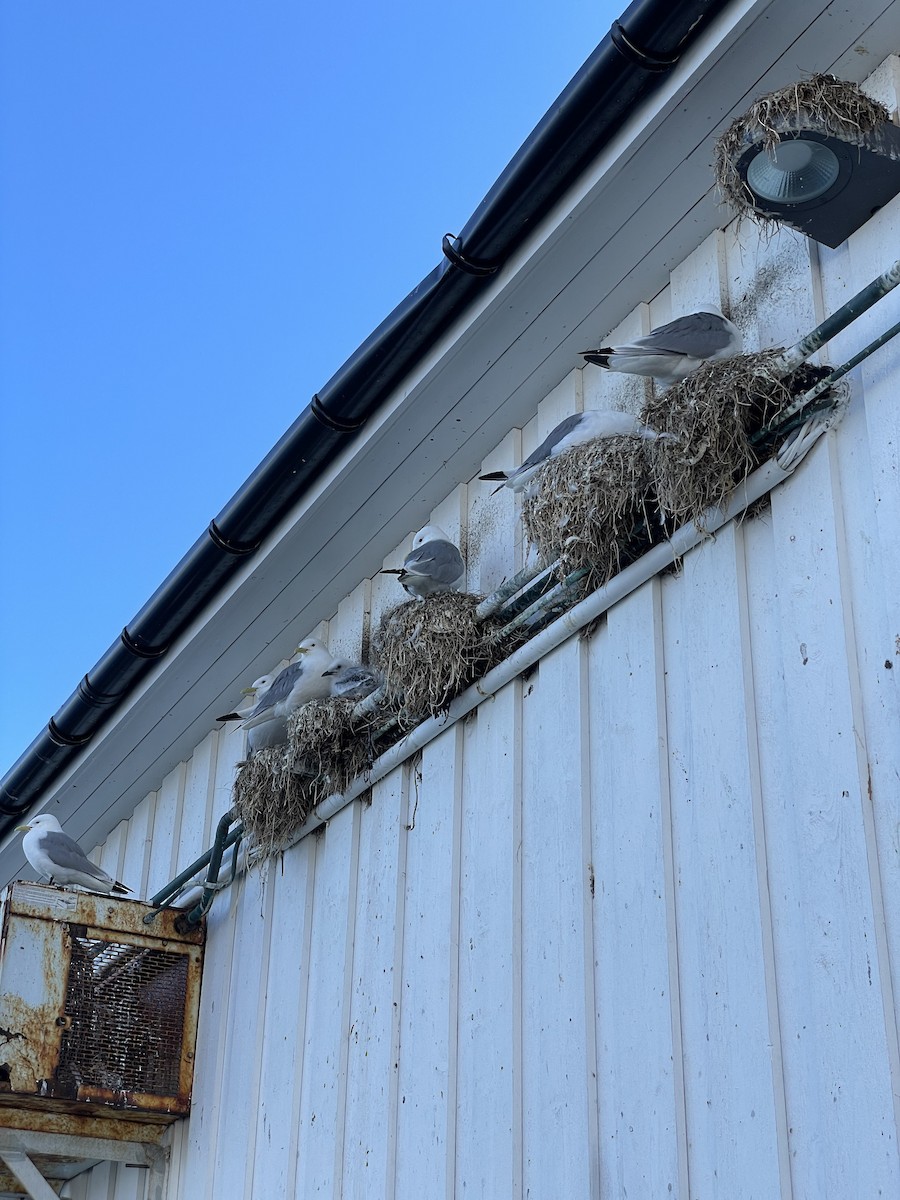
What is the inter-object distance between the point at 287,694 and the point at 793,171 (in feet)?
8.99

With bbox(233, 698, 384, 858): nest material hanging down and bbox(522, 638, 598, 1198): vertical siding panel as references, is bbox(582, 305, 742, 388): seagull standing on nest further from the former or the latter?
bbox(233, 698, 384, 858): nest material hanging down

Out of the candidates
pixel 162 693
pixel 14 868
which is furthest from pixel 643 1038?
pixel 14 868

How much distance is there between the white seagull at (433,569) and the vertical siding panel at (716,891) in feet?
3.87

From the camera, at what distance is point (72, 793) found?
750 cm

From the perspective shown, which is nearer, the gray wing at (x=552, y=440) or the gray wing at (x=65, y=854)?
the gray wing at (x=552, y=440)

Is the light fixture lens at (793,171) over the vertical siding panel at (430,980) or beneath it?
over

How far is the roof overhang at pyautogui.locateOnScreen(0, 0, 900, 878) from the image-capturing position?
420 centimetres

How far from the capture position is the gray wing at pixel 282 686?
5.80 m

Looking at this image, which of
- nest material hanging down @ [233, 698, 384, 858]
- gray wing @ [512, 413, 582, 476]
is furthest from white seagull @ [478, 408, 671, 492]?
nest material hanging down @ [233, 698, 384, 858]

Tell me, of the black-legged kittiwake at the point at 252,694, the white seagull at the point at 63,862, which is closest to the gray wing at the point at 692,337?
the black-legged kittiwake at the point at 252,694

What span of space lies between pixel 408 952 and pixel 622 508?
160cm

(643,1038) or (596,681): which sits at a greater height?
(596,681)

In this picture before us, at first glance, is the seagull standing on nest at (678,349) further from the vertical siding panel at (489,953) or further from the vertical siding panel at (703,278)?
the vertical siding panel at (489,953)

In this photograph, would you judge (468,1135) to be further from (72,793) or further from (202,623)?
(72,793)
